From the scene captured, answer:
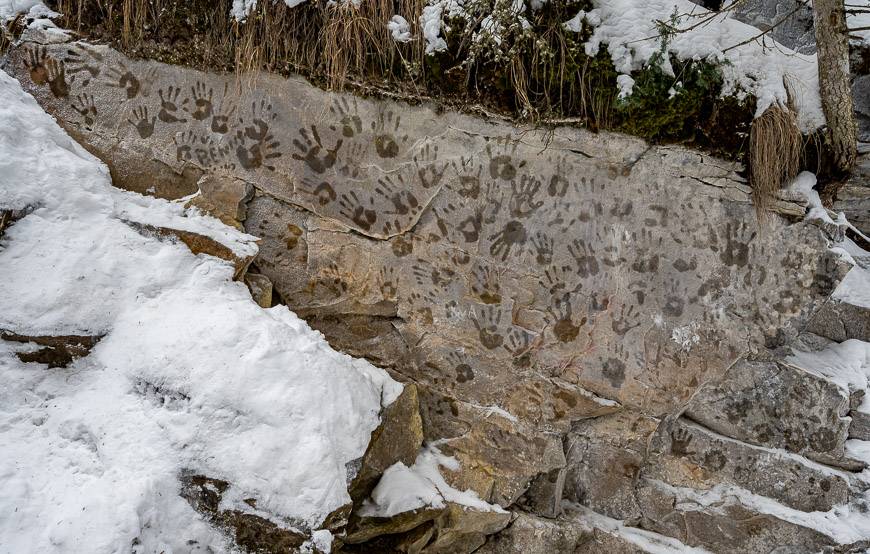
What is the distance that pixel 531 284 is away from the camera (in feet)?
9.62

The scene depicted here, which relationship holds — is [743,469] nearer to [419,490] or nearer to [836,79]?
[419,490]

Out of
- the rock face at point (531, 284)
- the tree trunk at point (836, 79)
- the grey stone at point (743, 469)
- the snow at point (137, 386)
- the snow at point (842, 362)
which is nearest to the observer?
the snow at point (137, 386)

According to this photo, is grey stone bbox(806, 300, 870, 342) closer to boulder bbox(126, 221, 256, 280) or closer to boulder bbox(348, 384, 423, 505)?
boulder bbox(348, 384, 423, 505)

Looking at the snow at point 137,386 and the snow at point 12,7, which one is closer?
the snow at point 137,386

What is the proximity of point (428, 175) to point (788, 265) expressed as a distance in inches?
75.3

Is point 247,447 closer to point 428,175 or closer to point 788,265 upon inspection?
point 428,175

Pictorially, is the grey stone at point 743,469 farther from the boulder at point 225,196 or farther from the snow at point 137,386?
the boulder at point 225,196

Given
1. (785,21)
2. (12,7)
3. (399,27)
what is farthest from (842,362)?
(12,7)

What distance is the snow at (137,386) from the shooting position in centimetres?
209

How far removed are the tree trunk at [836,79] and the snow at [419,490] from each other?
8.23 ft

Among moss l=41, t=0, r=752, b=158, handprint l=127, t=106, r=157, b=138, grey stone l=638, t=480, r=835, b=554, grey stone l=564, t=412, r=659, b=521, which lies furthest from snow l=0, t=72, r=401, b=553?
grey stone l=638, t=480, r=835, b=554

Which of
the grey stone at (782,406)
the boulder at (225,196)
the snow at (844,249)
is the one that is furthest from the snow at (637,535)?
the boulder at (225,196)

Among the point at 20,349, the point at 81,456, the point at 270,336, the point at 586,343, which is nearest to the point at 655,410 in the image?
the point at 586,343

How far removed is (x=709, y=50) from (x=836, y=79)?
61 cm
